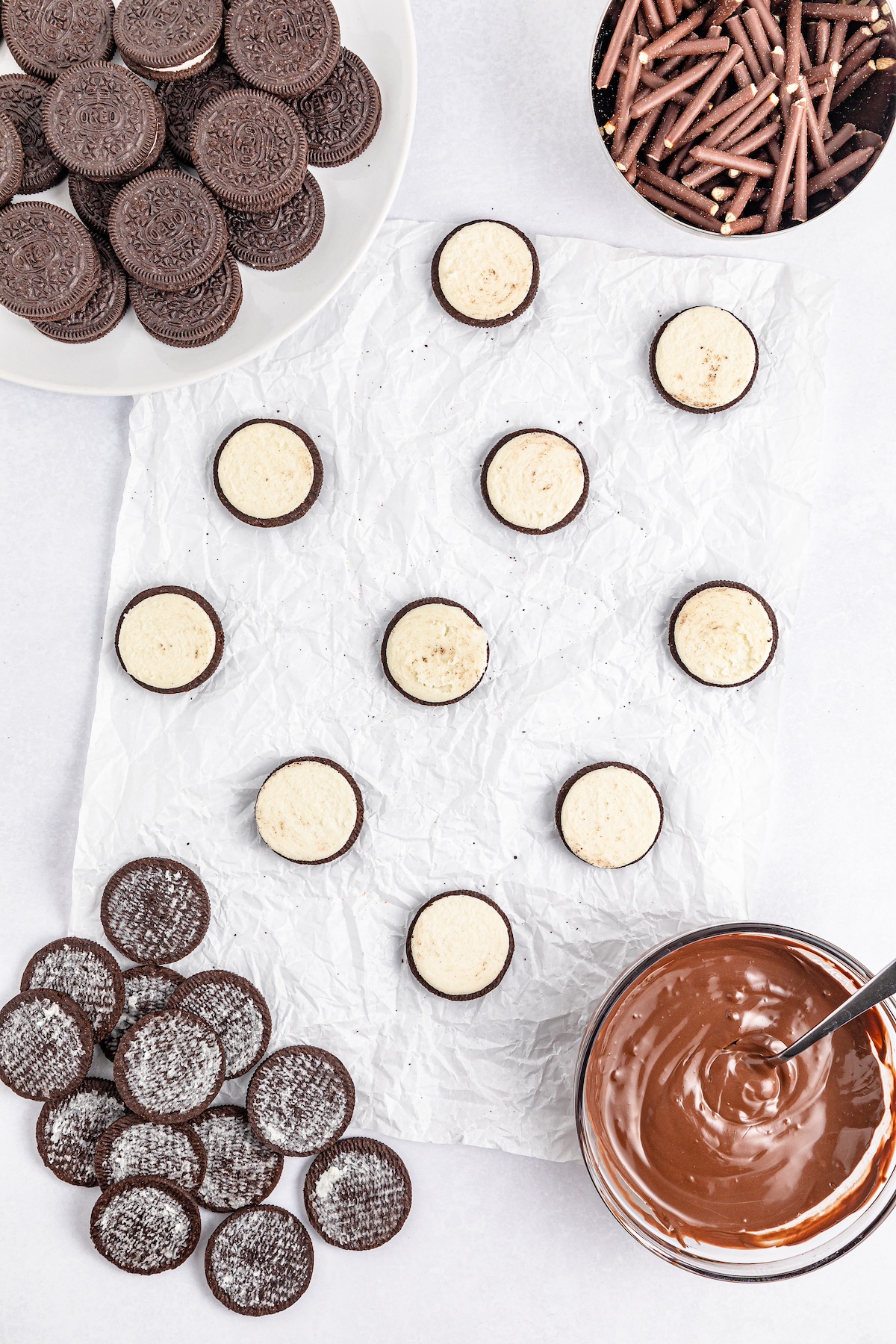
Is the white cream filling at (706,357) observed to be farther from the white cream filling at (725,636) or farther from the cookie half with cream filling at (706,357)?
the white cream filling at (725,636)

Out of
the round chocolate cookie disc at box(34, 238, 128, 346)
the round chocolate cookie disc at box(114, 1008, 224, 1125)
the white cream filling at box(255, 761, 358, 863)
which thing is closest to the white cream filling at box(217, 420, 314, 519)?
the round chocolate cookie disc at box(34, 238, 128, 346)

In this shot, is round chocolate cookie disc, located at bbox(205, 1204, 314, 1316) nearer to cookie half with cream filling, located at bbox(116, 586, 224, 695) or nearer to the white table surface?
the white table surface

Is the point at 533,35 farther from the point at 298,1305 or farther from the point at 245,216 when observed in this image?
the point at 298,1305

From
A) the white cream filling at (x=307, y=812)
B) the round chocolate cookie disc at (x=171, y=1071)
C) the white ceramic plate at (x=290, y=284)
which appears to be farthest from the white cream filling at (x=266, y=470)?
the round chocolate cookie disc at (x=171, y=1071)

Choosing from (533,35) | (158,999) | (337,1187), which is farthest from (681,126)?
(337,1187)

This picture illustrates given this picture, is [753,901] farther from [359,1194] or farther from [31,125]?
[31,125]

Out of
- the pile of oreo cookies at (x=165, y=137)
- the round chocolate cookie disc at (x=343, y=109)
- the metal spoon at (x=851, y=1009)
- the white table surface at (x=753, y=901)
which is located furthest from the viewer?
the white table surface at (x=753, y=901)

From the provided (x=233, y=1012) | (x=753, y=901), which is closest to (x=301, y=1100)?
(x=233, y=1012)
